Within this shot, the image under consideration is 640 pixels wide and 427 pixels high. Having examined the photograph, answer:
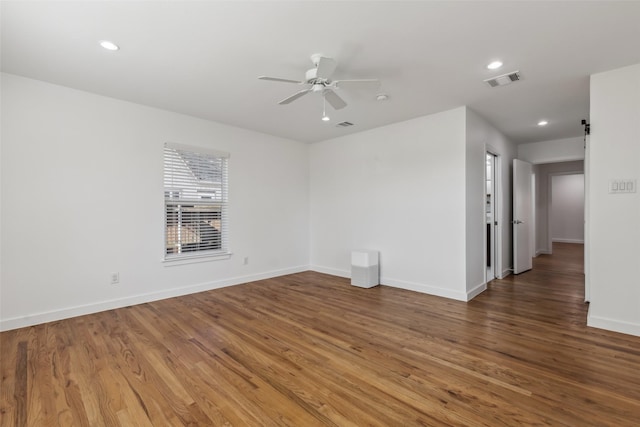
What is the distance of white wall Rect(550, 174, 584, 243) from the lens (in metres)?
9.95

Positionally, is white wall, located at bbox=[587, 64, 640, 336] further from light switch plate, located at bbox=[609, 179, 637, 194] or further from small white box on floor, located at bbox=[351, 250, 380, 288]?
small white box on floor, located at bbox=[351, 250, 380, 288]

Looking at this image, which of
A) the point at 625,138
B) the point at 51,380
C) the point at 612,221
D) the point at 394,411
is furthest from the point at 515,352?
the point at 51,380

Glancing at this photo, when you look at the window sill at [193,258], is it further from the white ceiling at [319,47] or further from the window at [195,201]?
the white ceiling at [319,47]

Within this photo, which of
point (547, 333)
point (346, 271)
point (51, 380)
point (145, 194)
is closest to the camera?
point (51, 380)

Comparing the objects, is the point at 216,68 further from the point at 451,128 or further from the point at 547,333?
the point at 547,333

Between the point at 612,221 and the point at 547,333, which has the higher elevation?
the point at 612,221

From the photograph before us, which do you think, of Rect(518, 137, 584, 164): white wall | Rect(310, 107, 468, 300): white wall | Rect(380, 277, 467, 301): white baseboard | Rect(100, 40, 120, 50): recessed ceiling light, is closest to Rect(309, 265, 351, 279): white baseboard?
Rect(310, 107, 468, 300): white wall

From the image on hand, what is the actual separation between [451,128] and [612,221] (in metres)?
2.03

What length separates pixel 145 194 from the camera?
156 inches

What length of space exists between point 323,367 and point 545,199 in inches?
346

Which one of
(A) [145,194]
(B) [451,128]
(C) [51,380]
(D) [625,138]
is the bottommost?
(C) [51,380]

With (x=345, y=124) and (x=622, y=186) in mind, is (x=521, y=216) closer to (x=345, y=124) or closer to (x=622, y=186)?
(x=622, y=186)

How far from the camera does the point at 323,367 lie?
7.52 feet

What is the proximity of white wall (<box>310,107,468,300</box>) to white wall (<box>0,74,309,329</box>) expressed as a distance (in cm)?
186
